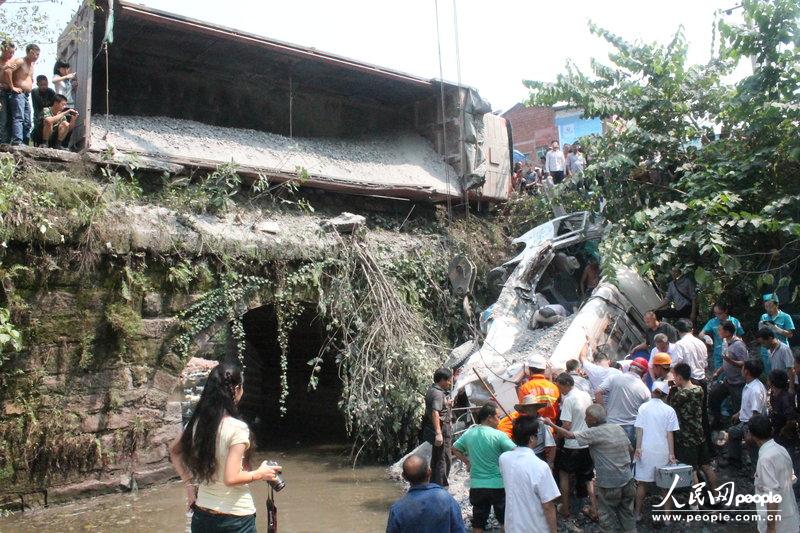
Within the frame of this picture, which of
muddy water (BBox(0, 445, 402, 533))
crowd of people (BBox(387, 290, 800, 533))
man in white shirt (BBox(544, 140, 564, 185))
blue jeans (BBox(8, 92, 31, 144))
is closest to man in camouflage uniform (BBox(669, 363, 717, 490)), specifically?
crowd of people (BBox(387, 290, 800, 533))

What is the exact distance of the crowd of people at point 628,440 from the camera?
4391mm

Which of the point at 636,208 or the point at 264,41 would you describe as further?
the point at 264,41

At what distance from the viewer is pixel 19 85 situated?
27.3 ft

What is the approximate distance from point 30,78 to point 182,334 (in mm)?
3553

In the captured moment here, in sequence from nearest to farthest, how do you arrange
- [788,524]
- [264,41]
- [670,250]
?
[788,524] → [670,250] → [264,41]

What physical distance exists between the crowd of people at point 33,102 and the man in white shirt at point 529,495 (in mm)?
7056

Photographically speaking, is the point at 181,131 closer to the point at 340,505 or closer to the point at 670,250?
the point at 340,505

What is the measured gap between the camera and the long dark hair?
351cm

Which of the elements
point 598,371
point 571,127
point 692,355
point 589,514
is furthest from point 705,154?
point 571,127

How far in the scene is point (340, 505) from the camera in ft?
25.6

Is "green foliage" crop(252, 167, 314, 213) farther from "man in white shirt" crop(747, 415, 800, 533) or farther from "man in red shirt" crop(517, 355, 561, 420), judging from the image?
"man in white shirt" crop(747, 415, 800, 533)

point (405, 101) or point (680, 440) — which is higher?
point (405, 101)

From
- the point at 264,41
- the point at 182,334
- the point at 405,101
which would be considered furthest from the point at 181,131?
the point at 405,101

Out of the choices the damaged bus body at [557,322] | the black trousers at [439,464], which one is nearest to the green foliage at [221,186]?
the damaged bus body at [557,322]
